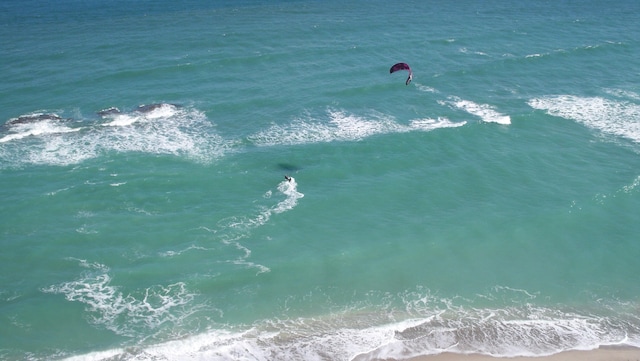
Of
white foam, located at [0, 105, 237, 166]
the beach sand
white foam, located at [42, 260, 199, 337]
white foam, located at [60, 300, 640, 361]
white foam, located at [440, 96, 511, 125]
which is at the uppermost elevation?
white foam, located at [440, 96, 511, 125]

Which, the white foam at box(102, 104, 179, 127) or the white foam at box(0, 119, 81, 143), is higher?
the white foam at box(102, 104, 179, 127)

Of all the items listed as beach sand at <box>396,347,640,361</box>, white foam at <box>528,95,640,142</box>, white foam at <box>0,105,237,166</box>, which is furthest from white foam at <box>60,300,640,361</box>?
white foam at <box>528,95,640,142</box>

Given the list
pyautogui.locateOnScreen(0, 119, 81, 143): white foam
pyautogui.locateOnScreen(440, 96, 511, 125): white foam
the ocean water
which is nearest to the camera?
the ocean water

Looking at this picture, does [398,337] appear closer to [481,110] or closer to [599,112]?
[481,110]

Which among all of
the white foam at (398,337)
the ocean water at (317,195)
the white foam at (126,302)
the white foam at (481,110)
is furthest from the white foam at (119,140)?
the white foam at (481,110)

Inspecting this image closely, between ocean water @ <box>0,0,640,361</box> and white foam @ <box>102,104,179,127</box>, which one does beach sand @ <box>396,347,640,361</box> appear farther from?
white foam @ <box>102,104,179,127</box>

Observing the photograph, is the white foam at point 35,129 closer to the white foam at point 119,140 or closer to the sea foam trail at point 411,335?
the white foam at point 119,140
